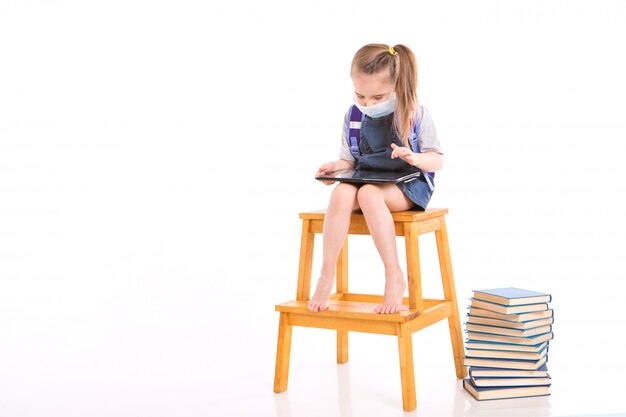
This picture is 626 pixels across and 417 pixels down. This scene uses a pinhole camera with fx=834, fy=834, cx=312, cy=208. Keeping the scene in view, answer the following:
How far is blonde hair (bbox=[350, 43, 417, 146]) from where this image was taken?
270 cm

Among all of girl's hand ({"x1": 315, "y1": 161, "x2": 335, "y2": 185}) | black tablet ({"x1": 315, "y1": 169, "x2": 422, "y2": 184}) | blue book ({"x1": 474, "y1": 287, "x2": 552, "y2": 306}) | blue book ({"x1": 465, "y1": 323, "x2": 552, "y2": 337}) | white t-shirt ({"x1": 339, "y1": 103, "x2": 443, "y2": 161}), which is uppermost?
white t-shirt ({"x1": 339, "y1": 103, "x2": 443, "y2": 161})

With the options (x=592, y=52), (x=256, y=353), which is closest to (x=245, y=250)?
(x=256, y=353)

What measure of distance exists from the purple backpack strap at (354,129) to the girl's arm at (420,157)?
25cm

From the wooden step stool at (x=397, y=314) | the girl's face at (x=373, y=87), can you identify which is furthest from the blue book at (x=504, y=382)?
the girl's face at (x=373, y=87)

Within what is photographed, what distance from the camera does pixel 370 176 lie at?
2.71 m

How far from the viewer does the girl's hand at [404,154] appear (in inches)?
103

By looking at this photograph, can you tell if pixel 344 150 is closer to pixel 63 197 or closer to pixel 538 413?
pixel 538 413

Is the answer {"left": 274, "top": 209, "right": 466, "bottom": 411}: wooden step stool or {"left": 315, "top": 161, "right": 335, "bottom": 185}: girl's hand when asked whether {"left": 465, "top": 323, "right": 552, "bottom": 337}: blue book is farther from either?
{"left": 315, "top": 161, "right": 335, "bottom": 185}: girl's hand

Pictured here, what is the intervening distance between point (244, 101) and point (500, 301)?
220 centimetres

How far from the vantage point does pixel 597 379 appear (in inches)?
114

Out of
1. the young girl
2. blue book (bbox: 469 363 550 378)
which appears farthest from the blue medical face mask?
blue book (bbox: 469 363 550 378)

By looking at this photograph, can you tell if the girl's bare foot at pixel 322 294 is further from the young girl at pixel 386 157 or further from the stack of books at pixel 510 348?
the stack of books at pixel 510 348

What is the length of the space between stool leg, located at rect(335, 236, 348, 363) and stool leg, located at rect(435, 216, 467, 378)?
1.24 ft

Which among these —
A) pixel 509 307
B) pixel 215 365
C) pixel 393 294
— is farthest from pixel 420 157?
pixel 215 365
